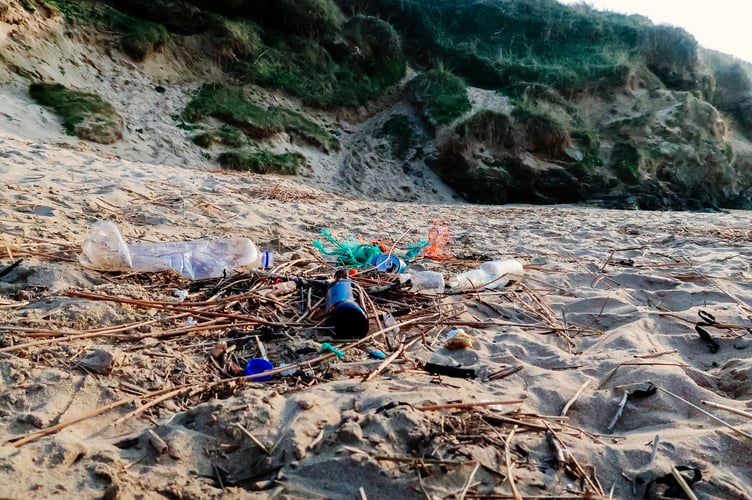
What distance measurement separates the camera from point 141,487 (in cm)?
101

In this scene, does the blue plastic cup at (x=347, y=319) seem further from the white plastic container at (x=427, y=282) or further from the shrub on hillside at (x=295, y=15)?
the shrub on hillside at (x=295, y=15)

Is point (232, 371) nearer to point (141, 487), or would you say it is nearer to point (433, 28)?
point (141, 487)

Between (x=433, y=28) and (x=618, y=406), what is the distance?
15980 millimetres

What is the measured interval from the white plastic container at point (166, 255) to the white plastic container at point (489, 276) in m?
1.21

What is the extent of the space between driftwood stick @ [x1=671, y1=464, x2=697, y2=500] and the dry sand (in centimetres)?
2

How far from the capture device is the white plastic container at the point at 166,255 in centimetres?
229

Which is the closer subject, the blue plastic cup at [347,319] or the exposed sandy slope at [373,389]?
the exposed sandy slope at [373,389]

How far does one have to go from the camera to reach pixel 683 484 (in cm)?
113

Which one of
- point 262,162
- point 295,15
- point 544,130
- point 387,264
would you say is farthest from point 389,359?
point 295,15

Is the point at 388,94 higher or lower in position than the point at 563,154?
higher

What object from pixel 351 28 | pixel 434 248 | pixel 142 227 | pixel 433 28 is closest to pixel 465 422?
pixel 434 248

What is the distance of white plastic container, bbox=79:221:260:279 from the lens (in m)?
2.29

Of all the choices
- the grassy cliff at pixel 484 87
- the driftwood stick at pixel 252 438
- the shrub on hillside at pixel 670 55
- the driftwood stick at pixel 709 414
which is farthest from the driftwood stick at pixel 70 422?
the shrub on hillside at pixel 670 55

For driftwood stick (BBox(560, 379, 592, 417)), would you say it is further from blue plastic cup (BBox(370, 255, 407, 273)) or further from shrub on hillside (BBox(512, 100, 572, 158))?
shrub on hillside (BBox(512, 100, 572, 158))
